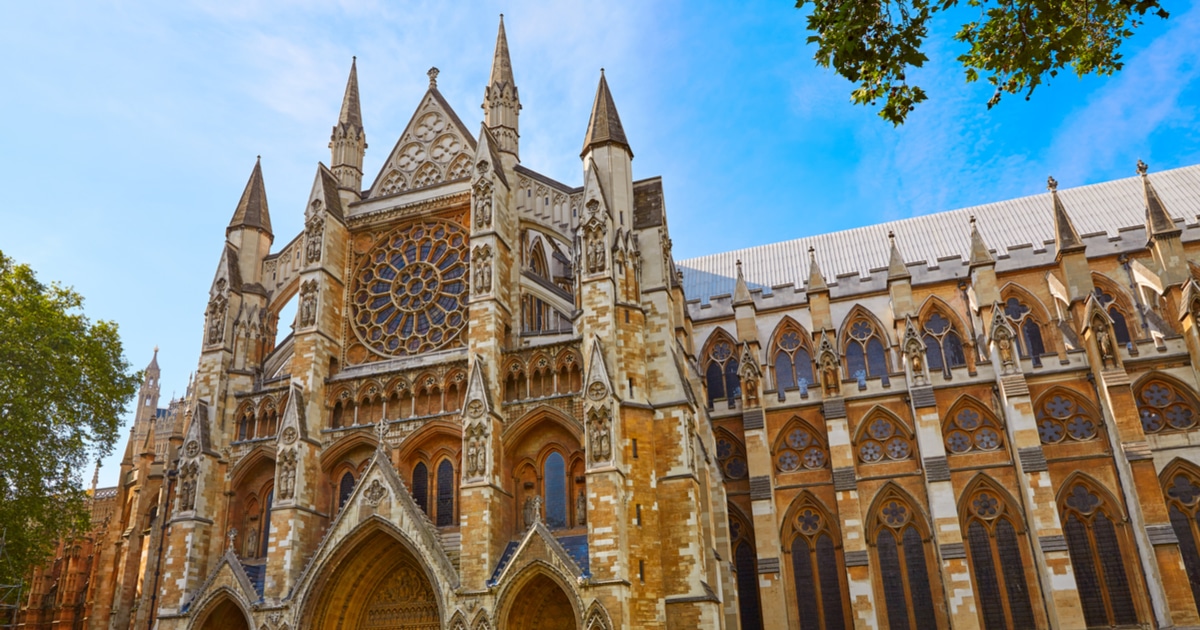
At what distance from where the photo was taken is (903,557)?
81.4 feet

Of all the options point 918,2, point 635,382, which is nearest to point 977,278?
point 635,382

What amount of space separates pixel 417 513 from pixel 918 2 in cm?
1549

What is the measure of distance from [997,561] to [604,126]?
652 inches

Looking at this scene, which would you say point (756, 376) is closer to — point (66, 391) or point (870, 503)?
point (870, 503)

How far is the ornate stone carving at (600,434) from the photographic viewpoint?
741 inches

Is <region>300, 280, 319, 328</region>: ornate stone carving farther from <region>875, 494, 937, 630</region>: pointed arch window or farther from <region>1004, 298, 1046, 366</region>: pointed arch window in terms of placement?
<region>1004, 298, 1046, 366</region>: pointed arch window

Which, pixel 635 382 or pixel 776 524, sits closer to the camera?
pixel 635 382

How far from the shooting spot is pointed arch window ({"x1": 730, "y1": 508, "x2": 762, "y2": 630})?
25.9 metres

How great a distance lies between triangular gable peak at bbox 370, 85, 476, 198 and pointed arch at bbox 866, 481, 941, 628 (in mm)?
16157

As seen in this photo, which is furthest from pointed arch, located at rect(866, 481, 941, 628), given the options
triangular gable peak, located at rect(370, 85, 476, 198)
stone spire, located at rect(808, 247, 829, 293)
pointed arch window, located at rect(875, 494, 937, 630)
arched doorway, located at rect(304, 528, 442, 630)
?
triangular gable peak, located at rect(370, 85, 476, 198)

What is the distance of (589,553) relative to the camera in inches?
718

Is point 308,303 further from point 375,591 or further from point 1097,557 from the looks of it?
point 1097,557

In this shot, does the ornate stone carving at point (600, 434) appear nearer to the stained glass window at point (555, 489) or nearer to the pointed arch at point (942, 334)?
the stained glass window at point (555, 489)

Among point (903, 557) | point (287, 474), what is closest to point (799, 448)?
point (903, 557)
